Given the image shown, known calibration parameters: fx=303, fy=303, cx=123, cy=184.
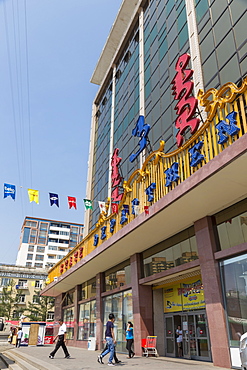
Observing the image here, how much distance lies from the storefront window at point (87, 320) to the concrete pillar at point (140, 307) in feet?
24.4

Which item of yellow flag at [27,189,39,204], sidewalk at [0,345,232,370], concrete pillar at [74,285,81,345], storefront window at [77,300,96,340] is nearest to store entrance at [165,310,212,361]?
sidewalk at [0,345,232,370]

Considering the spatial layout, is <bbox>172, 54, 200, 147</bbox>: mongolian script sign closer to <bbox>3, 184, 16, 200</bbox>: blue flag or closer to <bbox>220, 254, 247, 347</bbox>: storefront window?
<bbox>220, 254, 247, 347</bbox>: storefront window

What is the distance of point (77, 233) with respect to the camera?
102438 millimetres

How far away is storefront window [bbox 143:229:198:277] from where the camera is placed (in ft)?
42.3

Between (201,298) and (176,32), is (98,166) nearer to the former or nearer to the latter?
(176,32)

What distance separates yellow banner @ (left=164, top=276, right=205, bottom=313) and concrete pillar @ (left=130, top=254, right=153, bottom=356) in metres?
0.91

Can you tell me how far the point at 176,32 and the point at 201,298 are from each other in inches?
604

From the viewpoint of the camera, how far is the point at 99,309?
20578 millimetres

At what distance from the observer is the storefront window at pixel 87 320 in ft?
72.0

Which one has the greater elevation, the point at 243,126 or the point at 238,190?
the point at 243,126

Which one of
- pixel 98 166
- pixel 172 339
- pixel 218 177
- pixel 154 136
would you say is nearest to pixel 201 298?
pixel 172 339

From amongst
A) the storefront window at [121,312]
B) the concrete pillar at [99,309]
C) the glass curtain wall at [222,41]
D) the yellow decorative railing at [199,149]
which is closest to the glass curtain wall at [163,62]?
the glass curtain wall at [222,41]

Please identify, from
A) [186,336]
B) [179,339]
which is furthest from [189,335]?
[179,339]

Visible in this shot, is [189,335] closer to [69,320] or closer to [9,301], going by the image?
[69,320]
